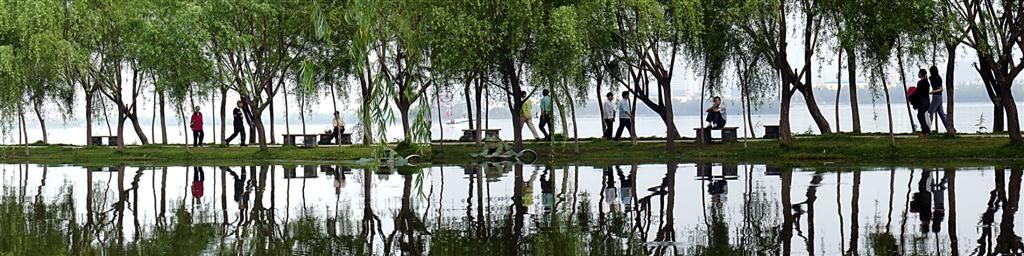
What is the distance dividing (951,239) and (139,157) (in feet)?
106

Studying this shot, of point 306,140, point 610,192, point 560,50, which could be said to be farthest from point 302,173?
point 610,192

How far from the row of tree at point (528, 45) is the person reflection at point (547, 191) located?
4.12 meters

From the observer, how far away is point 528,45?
34125 millimetres

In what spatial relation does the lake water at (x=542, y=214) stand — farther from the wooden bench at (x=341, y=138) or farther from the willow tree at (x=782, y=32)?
the wooden bench at (x=341, y=138)

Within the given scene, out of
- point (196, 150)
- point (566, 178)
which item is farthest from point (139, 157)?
point (566, 178)

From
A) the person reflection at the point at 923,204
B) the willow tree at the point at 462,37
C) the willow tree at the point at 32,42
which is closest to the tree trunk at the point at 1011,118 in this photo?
the person reflection at the point at 923,204

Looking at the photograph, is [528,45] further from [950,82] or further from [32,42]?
[32,42]

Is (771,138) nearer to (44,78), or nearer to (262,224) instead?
(262,224)

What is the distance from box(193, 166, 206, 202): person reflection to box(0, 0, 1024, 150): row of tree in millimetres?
4370

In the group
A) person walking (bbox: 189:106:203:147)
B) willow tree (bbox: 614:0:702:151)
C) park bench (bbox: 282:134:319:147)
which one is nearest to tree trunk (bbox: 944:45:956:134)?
willow tree (bbox: 614:0:702:151)

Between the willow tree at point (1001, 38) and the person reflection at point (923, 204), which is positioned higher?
the willow tree at point (1001, 38)

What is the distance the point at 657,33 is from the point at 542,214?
56.7ft

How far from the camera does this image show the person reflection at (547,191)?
18406 millimetres

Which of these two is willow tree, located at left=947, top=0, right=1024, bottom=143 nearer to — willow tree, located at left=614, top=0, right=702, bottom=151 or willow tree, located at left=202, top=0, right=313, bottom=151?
willow tree, located at left=614, top=0, right=702, bottom=151
